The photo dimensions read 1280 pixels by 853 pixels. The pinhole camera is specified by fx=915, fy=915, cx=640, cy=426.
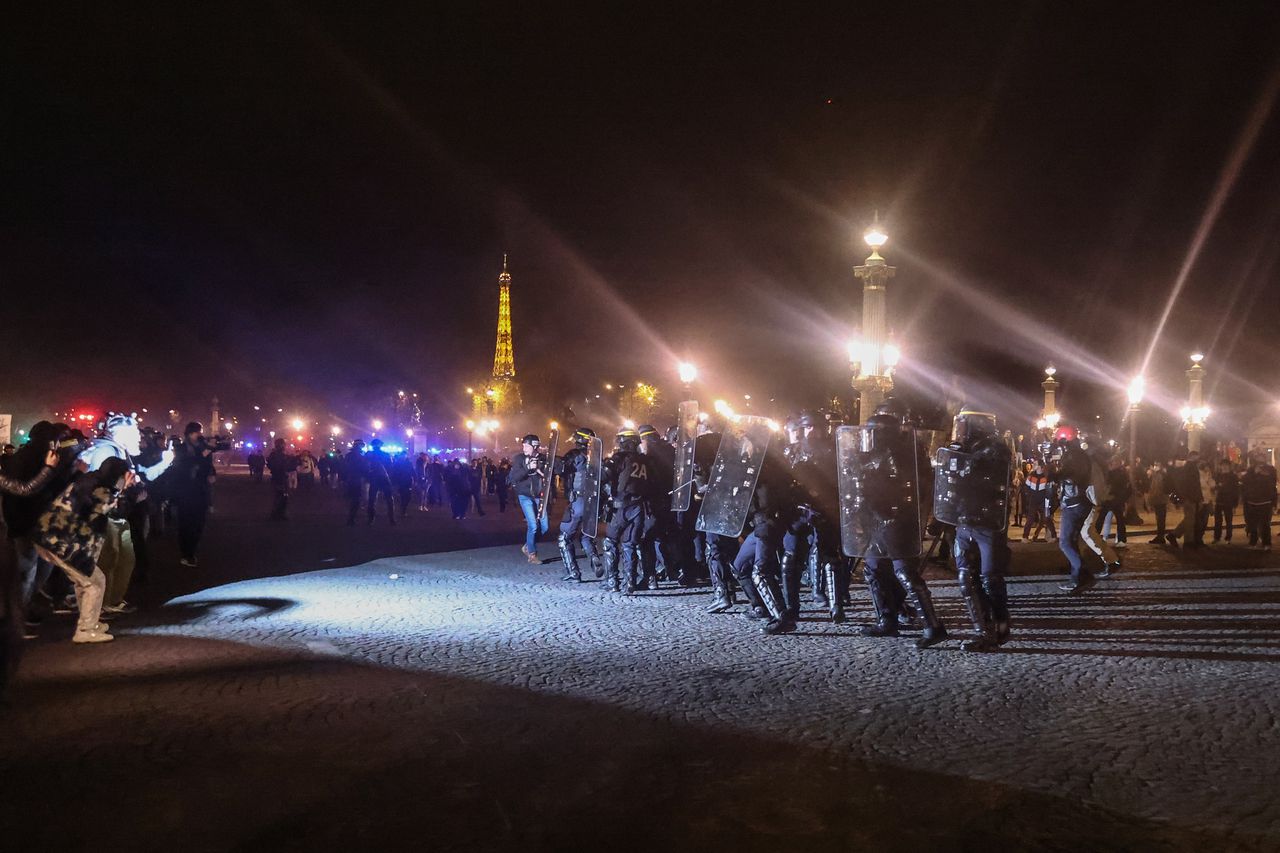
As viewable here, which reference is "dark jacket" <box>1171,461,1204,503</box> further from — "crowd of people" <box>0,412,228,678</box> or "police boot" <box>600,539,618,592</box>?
"crowd of people" <box>0,412,228,678</box>

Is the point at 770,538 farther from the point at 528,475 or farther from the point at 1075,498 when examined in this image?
the point at 528,475

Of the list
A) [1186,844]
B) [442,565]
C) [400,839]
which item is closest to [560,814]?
[400,839]

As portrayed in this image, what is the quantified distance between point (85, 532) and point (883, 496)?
6.28 m

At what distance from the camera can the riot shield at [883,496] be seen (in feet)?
24.1

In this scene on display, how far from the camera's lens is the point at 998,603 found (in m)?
7.30

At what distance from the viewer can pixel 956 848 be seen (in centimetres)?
358

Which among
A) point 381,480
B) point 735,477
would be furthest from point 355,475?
point 735,477

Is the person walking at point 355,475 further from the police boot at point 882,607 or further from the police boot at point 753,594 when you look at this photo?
the police boot at point 882,607

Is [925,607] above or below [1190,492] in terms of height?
below

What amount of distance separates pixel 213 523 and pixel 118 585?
1118 cm

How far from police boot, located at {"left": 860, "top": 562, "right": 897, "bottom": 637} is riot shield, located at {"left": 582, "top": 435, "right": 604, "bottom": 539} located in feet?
A: 12.8

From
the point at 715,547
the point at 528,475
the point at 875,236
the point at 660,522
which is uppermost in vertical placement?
the point at 875,236

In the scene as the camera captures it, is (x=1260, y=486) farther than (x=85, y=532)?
Yes

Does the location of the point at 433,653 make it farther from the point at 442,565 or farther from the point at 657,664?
the point at 442,565
